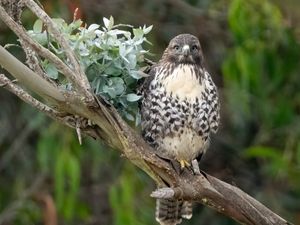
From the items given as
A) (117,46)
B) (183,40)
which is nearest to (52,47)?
(117,46)

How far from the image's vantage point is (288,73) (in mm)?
7781

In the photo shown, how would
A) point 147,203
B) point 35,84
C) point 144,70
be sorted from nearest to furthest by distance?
point 35,84 → point 144,70 → point 147,203

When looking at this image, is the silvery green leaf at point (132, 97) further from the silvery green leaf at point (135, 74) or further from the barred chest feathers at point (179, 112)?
the barred chest feathers at point (179, 112)

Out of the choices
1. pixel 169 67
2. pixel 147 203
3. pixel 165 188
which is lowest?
pixel 147 203

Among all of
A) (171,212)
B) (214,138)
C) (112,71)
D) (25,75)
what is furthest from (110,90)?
(214,138)

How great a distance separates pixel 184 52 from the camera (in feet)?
17.7

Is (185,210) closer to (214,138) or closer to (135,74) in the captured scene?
(135,74)

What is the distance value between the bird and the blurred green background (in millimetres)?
1504

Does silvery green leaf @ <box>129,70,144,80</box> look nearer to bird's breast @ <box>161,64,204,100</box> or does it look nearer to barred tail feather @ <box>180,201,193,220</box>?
bird's breast @ <box>161,64,204,100</box>

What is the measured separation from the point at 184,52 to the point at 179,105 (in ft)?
0.86

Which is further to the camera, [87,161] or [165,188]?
[87,161]

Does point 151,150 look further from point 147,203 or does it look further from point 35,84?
point 147,203

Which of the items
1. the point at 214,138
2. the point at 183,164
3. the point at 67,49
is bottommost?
the point at 214,138

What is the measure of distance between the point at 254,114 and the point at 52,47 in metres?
3.88
